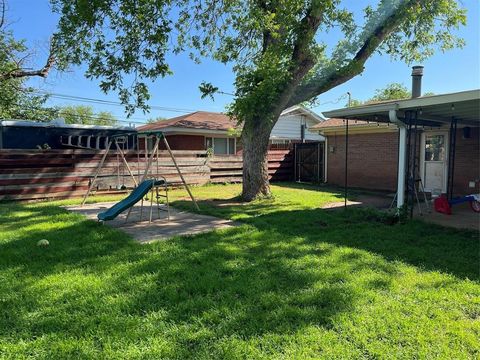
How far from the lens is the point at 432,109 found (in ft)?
24.7

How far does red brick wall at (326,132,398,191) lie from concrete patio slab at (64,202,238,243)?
329 inches

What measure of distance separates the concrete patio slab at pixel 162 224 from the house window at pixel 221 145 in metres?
10.4

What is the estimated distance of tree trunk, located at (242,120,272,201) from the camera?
955cm

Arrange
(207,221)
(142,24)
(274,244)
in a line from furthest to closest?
(142,24) → (207,221) → (274,244)

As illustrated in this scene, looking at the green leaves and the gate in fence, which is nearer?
Answer: the green leaves

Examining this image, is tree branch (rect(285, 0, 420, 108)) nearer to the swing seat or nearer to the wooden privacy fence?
the wooden privacy fence

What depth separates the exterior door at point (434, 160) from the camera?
1186 cm

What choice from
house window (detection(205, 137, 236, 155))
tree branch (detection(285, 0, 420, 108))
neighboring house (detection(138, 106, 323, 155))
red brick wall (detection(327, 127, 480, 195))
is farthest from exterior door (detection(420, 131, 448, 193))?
house window (detection(205, 137, 236, 155))

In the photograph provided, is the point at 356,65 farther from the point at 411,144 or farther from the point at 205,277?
the point at 205,277

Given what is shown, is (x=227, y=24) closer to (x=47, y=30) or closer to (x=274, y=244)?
(x=274, y=244)

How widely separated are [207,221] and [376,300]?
4.18 metres

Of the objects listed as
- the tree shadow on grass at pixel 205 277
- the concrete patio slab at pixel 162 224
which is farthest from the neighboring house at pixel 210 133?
the tree shadow on grass at pixel 205 277

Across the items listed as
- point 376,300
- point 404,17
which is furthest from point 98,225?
point 404,17

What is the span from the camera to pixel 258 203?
373 inches
